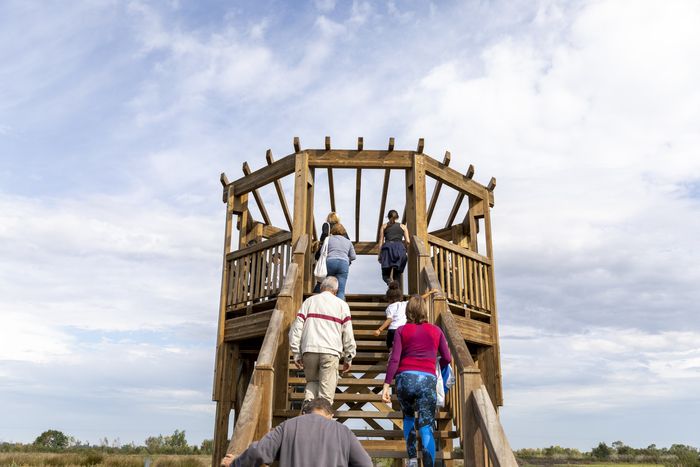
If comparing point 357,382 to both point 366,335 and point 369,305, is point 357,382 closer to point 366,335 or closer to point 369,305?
point 366,335

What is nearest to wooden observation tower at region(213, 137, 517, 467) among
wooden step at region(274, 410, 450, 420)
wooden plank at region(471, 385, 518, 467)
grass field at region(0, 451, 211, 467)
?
wooden step at region(274, 410, 450, 420)

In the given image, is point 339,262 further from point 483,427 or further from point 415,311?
point 483,427

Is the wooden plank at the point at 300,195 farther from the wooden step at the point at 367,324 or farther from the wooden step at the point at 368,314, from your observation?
the wooden step at the point at 367,324

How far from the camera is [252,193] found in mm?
12539

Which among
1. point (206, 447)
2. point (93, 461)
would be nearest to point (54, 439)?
point (206, 447)

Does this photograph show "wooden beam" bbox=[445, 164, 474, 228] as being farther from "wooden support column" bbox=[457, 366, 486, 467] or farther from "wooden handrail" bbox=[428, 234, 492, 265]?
"wooden support column" bbox=[457, 366, 486, 467]

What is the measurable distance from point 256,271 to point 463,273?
3.53m

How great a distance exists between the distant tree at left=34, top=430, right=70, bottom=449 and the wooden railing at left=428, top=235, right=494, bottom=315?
82.4ft

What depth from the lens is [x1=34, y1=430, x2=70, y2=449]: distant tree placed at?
94.9 feet

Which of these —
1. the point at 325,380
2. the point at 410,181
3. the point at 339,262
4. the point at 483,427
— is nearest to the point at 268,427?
the point at 325,380

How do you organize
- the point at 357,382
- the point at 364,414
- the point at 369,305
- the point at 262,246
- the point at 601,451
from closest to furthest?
the point at 364,414, the point at 357,382, the point at 369,305, the point at 262,246, the point at 601,451

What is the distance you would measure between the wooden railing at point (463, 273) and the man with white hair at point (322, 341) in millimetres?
4152

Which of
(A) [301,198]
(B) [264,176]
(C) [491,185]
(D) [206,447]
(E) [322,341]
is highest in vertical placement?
(C) [491,185]

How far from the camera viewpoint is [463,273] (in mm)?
10641
